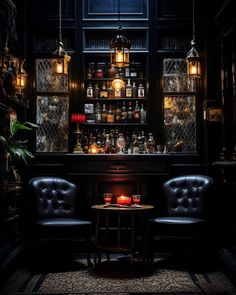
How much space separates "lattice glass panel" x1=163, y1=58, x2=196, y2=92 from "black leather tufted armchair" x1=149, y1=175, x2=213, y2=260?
1329mm

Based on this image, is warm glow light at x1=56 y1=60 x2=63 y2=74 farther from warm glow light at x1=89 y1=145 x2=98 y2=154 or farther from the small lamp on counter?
warm glow light at x1=89 y1=145 x2=98 y2=154

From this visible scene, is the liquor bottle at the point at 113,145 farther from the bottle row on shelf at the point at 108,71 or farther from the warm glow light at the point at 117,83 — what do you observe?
the bottle row on shelf at the point at 108,71

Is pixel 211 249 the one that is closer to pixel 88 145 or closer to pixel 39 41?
pixel 88 145

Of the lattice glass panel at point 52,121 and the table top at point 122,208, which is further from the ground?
the lattice glass panel at point 52,121

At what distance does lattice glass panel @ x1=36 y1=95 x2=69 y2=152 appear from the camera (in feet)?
24.4

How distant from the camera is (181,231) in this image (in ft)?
20.3

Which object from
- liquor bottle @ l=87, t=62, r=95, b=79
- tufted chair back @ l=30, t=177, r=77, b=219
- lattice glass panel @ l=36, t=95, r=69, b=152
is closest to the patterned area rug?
tufted chair back @ l=30, t=177, r=77, b=219

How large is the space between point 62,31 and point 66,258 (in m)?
3.16

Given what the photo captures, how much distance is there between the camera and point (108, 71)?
299 inches

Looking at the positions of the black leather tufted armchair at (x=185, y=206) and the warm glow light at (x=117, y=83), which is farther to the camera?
the warm glow light at (x=117, y=83)

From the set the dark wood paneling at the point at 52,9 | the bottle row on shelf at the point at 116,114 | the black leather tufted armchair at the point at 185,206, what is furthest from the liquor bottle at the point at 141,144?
the dark wood paneling at the point at 52,9

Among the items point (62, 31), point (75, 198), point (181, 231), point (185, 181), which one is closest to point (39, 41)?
point (62, 31)

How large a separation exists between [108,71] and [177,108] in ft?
3.69

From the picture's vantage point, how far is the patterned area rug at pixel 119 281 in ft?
16.5
